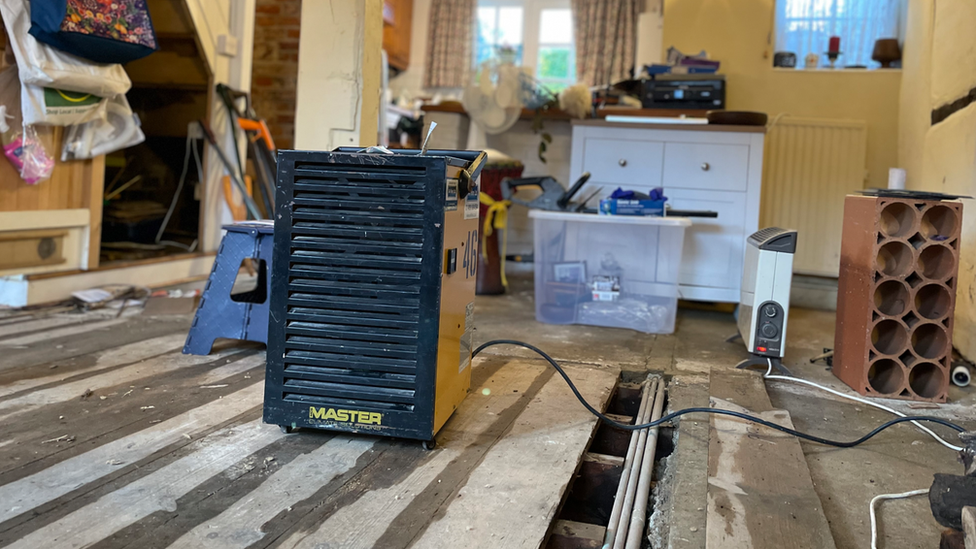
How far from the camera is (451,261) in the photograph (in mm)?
1598

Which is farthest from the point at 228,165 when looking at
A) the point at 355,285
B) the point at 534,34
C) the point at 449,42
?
the point at 534,34

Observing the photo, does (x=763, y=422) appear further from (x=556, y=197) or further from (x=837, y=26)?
(x=837, y=26)

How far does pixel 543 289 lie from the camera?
10.6 feet

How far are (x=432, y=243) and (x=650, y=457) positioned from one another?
2.35ft

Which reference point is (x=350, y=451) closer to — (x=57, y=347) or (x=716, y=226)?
(x=57, y=347)

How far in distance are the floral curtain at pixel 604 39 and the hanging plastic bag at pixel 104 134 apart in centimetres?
611

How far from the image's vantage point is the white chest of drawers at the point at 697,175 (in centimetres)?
348

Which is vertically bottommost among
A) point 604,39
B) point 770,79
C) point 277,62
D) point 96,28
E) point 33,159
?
point 33,159

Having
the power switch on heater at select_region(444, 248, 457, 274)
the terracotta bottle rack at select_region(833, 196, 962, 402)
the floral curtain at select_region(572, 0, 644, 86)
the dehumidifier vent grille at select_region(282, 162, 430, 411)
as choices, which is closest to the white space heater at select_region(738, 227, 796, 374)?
the terracotta bottle rack at select_region(833, 196, 962, 402)

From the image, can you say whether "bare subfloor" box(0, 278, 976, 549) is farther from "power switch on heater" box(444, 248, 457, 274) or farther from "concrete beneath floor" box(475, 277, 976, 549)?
"power switch on heater" box(444, 248, 457, 274)

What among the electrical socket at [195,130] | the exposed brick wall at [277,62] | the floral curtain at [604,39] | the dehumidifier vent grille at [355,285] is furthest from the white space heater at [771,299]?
the floral curtain at [604,39]

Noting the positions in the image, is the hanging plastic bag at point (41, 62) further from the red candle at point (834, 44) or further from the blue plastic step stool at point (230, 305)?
the red candle at point (834, 44)

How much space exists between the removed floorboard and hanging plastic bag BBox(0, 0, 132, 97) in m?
2.70

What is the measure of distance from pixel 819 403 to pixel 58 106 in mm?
3044
